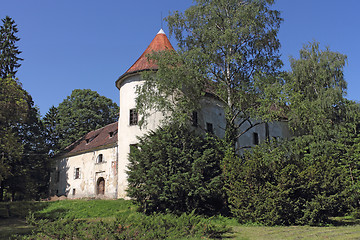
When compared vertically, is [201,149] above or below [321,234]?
above

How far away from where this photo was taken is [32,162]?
111ft

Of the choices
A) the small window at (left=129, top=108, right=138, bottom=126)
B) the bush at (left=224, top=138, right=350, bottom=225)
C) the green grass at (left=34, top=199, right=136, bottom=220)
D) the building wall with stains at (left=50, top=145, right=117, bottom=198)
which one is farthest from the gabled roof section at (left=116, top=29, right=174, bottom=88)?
the bush at (left=224, top=138, right=350, bottom=225)

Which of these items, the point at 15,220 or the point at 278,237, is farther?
the point at 15,220

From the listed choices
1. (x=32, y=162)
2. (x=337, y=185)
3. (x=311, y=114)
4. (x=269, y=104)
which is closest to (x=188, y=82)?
(x=269, y=104)

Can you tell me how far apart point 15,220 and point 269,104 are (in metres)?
16.0

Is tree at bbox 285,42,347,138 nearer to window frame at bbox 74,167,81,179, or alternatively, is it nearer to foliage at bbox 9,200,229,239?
foliage at bbox 9,200,229,239

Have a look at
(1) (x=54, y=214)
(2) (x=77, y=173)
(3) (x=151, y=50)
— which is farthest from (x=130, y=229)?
(2) (x=77, y=173)

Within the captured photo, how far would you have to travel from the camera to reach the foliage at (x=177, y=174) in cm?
1642

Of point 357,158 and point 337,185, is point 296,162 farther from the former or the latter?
point 357,158

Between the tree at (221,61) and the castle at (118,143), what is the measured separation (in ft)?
6.55

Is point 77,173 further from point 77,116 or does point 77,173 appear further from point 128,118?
point 77,116

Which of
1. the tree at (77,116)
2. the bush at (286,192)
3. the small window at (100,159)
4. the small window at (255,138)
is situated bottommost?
the bush at (286,192)

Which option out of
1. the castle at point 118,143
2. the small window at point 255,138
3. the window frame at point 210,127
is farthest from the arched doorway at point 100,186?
the small window at point 255,138

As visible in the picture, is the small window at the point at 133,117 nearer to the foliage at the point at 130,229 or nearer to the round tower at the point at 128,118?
the round tower at the point at 128,118
